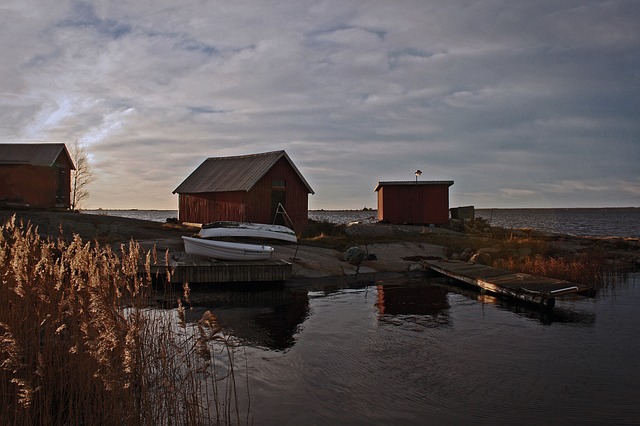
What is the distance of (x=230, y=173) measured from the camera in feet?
119

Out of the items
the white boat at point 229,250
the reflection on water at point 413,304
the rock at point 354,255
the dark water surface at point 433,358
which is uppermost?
the white boat at point 229,250

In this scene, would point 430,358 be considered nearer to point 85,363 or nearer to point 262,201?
point 85,363

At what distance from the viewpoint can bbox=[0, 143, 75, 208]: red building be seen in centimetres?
3631

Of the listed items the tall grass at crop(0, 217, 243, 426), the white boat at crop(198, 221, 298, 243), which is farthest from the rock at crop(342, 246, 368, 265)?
the tall grass at crop(0, 217, 243, 426)

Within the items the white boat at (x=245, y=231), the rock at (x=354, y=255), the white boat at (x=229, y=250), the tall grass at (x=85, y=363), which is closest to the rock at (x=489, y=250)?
the rock at (x=354, y=255)

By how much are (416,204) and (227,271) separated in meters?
24.4

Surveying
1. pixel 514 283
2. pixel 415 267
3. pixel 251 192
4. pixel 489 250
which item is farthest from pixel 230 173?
pixel 514 283

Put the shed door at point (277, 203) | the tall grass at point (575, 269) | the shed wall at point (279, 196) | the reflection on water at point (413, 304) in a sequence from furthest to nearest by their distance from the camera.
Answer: the shed door at point (277, 203), the shed wall at point (279, 196), the tall grass at point (575, 269), the reflection on water at point (413, 304)

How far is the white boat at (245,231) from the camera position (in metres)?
26.5

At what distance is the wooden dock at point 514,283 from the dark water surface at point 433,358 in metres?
0.47

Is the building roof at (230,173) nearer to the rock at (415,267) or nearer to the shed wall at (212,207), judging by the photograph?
the shed wall at (212,207)

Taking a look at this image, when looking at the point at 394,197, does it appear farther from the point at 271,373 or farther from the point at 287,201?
the point at 271,373

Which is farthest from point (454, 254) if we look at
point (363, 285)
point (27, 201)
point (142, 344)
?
point (27, 201)

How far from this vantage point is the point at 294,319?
581 inches
